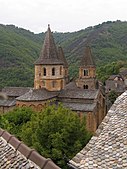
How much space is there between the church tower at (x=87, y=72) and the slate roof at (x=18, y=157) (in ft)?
145

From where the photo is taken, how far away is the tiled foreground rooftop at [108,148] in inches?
280

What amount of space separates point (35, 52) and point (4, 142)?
14684 centimetres

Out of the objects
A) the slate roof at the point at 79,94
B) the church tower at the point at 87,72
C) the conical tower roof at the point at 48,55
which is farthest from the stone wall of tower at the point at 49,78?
the church tower at the point at 87,72

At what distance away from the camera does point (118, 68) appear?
10731cm

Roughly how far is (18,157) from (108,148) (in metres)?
2.63

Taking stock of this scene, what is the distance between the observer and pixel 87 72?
51.1 meters

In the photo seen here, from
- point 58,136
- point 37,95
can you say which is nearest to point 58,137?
point 58,136

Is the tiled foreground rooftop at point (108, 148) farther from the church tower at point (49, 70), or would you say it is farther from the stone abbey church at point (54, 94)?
the church tower at point (49, 70)

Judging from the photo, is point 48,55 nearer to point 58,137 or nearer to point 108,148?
point 58,137

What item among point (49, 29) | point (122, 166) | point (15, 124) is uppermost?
point (49, 29)

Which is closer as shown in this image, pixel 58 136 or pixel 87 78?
pixel 58 136

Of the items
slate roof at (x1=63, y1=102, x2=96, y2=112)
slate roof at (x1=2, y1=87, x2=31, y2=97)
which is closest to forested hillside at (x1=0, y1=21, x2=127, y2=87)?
slate roof at (x1=2, y1=87, x2=31, y2=97)

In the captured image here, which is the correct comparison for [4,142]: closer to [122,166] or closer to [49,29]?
[122,166]

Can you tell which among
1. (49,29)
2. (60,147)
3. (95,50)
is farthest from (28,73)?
(60,147)
